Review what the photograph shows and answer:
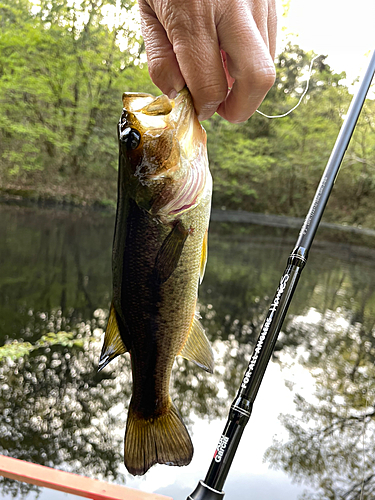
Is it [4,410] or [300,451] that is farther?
[300,451]

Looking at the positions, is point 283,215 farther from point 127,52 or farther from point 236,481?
point 236,481

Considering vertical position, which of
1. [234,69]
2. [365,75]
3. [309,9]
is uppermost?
[309,9]

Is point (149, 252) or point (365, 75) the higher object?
point (365, 75)

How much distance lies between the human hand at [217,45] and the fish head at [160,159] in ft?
0.28

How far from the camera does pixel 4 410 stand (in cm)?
527

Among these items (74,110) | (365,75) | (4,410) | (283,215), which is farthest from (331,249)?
(365,75)

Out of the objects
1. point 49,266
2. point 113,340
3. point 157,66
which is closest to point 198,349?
point 113,340

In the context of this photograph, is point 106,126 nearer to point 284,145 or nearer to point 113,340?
point 284,145

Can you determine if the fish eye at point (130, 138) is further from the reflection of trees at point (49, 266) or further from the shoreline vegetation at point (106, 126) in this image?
the shoreline vegetation at point (106, 126)

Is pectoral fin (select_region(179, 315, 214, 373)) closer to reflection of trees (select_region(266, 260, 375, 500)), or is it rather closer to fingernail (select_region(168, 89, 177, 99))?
fingernail (select_region(168, 89, 177, 99))

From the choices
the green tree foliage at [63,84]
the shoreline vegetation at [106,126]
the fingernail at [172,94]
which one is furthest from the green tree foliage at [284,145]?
the fingernail at [172,94]

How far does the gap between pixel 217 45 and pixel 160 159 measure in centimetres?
28

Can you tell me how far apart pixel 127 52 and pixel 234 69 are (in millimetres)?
22033

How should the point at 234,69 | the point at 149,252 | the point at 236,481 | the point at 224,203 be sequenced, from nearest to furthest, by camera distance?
1. the point at 234,69
2. the point at 149,252
3. the point at 236,481
4. the point at 224,203
